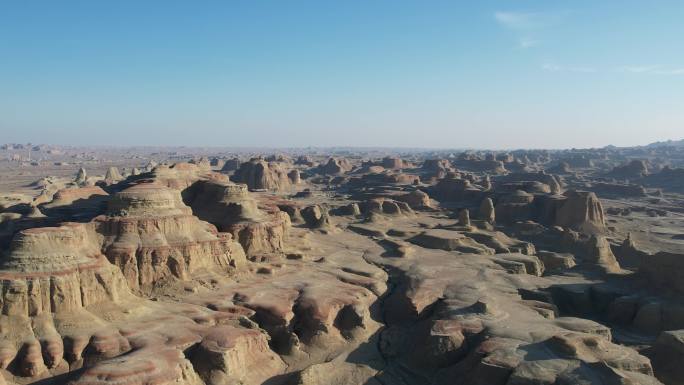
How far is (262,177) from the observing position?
511ft

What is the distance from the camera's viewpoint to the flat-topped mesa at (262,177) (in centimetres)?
15530

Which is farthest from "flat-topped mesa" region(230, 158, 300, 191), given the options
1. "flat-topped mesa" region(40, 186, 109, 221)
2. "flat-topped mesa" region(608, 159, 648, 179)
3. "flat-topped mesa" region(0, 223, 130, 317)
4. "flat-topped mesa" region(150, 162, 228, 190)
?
"flat-topped mesa" region(608, 159, 648, 179)

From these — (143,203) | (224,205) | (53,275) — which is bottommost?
(53,275)

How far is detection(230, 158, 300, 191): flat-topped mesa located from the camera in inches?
6114

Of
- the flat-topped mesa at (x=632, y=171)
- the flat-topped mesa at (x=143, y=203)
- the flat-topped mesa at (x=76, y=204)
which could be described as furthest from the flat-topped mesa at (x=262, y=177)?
the flat-topped mesa at (x=632, y=171)

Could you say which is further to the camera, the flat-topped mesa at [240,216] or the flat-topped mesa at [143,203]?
the flat-topped mesa at [240,216]

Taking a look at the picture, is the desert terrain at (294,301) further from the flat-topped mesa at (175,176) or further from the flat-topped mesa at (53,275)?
the flat-topped mesa at (175,176)

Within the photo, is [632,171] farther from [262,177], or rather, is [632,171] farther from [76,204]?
[76,204]

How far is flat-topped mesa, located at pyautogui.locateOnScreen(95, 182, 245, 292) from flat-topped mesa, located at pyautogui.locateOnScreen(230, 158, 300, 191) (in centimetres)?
9693

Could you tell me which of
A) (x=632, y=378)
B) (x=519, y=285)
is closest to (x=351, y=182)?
(x=519, y=285)

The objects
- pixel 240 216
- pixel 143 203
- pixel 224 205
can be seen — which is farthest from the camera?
pixel 224 205

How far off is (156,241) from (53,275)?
12.6 metres

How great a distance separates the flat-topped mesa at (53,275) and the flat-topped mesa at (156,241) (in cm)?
459

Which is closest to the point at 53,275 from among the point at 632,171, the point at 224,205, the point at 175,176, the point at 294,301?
the point at 294,301
